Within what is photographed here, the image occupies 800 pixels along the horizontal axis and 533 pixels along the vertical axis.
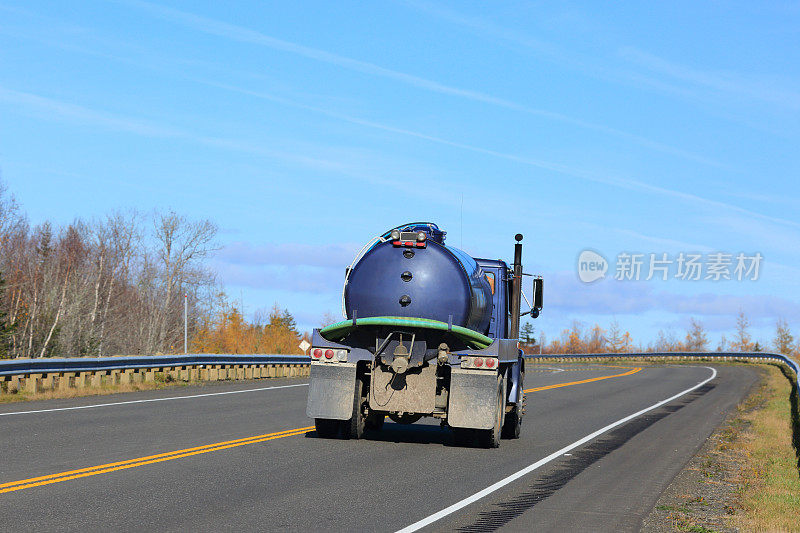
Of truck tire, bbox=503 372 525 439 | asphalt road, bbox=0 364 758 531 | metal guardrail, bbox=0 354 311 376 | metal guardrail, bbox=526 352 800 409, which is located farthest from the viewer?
metal guardrail, bbox=526 352 800 409

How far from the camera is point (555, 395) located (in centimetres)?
3086

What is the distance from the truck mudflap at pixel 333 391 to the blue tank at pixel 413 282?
3.04 ft

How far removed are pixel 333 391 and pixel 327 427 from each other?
825mm

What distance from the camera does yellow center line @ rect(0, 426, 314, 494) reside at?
976 cm

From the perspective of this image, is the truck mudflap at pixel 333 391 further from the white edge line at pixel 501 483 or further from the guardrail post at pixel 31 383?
the guardrail post at pixel 31 383

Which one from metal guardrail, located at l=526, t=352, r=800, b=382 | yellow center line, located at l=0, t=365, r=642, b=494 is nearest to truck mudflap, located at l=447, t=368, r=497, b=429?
yellow center line, located at l=0, t=365, r=642, b=494

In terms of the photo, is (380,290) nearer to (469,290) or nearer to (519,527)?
(469,290)

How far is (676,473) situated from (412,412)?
3890mm

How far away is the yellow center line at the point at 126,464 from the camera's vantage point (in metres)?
9.76

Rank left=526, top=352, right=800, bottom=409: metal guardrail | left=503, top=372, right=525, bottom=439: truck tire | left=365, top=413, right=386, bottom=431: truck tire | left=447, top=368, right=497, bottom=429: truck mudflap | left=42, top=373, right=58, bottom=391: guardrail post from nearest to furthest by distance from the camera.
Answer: left=447, top=368, right=497, bottom=429: truck mudflap, left=365, top=413, right=386, bottom=431: truck tire, left=503, top=372, right=525, bottom=439: truck tire, left=42, top=373, right=58, bottom=391: guardrail post, left=526, top=352, right=800, bottom=409: metal guardrail

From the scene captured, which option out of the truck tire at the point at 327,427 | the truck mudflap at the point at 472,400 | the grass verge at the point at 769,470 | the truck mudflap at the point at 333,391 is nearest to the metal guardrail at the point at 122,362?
the truck tire at the point at 327,427

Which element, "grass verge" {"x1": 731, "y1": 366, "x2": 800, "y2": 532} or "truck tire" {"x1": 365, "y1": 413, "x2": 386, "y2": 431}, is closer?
"grass verge" {"x1": 731, "y1": 366, "x2": 800, "y2": 532}

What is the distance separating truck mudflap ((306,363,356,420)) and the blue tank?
93 centimetres

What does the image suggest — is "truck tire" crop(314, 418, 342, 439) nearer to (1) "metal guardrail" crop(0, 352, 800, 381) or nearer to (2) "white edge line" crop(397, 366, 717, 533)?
(2) "white edge line" crop(397, 366, 717, 533)
